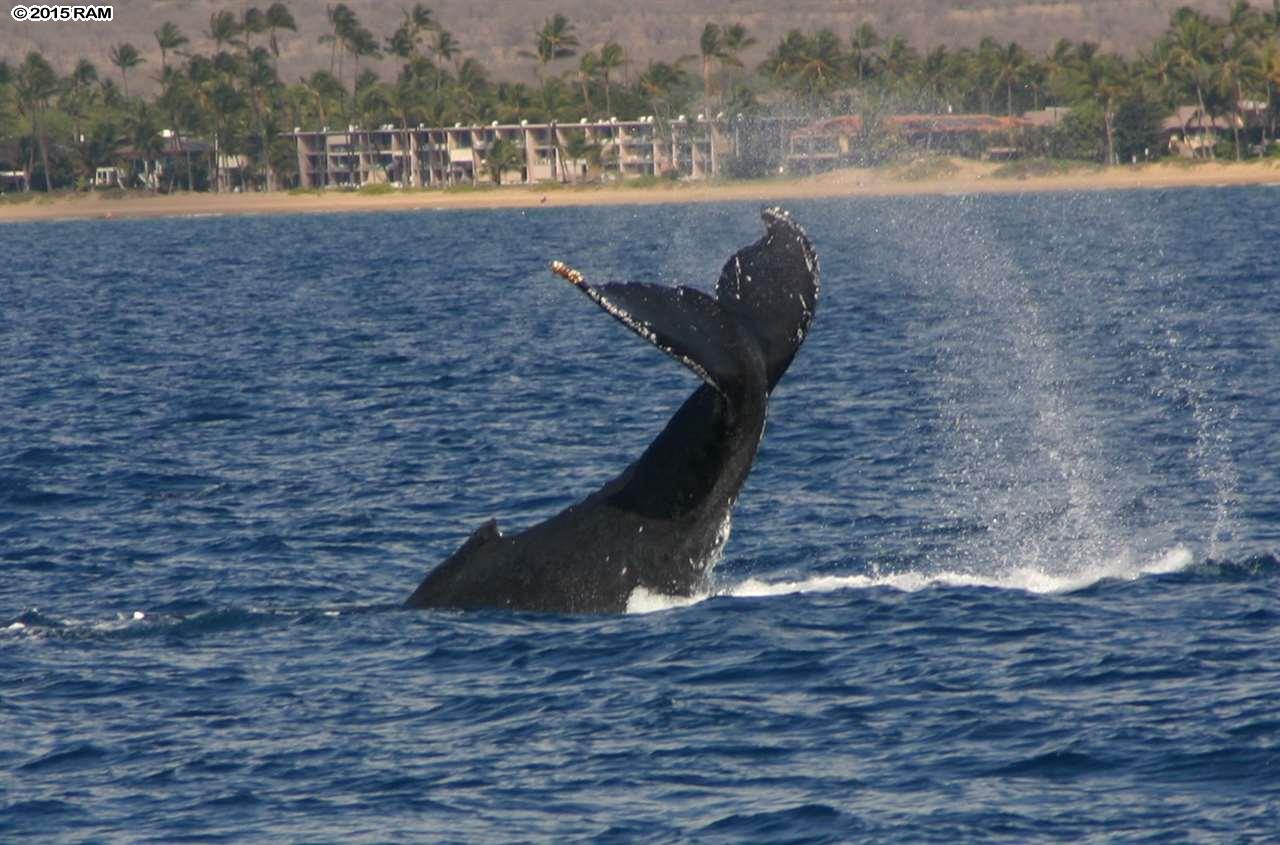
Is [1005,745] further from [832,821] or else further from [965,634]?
[965,634]

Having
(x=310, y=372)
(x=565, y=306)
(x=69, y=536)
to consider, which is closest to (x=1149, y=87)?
(x=565, y=306)

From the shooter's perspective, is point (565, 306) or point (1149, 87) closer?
point (565, 306)

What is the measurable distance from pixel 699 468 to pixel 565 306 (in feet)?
157

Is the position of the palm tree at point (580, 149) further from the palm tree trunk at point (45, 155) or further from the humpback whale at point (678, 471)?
the humpback whale at point (678, 471)

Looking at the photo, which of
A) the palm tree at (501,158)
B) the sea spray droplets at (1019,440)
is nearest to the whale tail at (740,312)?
the sea spray droplets at (1019,440)

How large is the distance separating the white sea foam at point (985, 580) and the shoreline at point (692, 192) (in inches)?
5237

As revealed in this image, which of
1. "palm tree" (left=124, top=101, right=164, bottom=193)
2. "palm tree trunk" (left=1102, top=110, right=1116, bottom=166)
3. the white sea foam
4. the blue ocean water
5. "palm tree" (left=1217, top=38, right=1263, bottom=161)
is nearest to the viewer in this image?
the blue ocean water

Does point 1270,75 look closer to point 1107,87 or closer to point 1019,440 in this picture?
point 1107,87

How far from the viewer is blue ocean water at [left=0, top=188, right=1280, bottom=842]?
1289 centimetres

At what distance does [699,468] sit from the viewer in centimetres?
1480

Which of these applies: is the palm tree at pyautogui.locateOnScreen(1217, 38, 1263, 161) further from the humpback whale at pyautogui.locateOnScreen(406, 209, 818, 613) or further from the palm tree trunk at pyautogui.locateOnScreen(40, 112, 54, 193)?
the humpback whale at pyautogui.locateOnScreen(406, 209, 818, 613)

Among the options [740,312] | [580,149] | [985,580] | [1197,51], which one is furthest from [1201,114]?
[740,312]

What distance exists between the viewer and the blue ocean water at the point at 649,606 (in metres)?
12.9

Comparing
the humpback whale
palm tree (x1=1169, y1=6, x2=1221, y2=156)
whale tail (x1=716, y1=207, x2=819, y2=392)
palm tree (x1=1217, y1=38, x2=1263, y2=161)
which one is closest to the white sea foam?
the humpback whale
